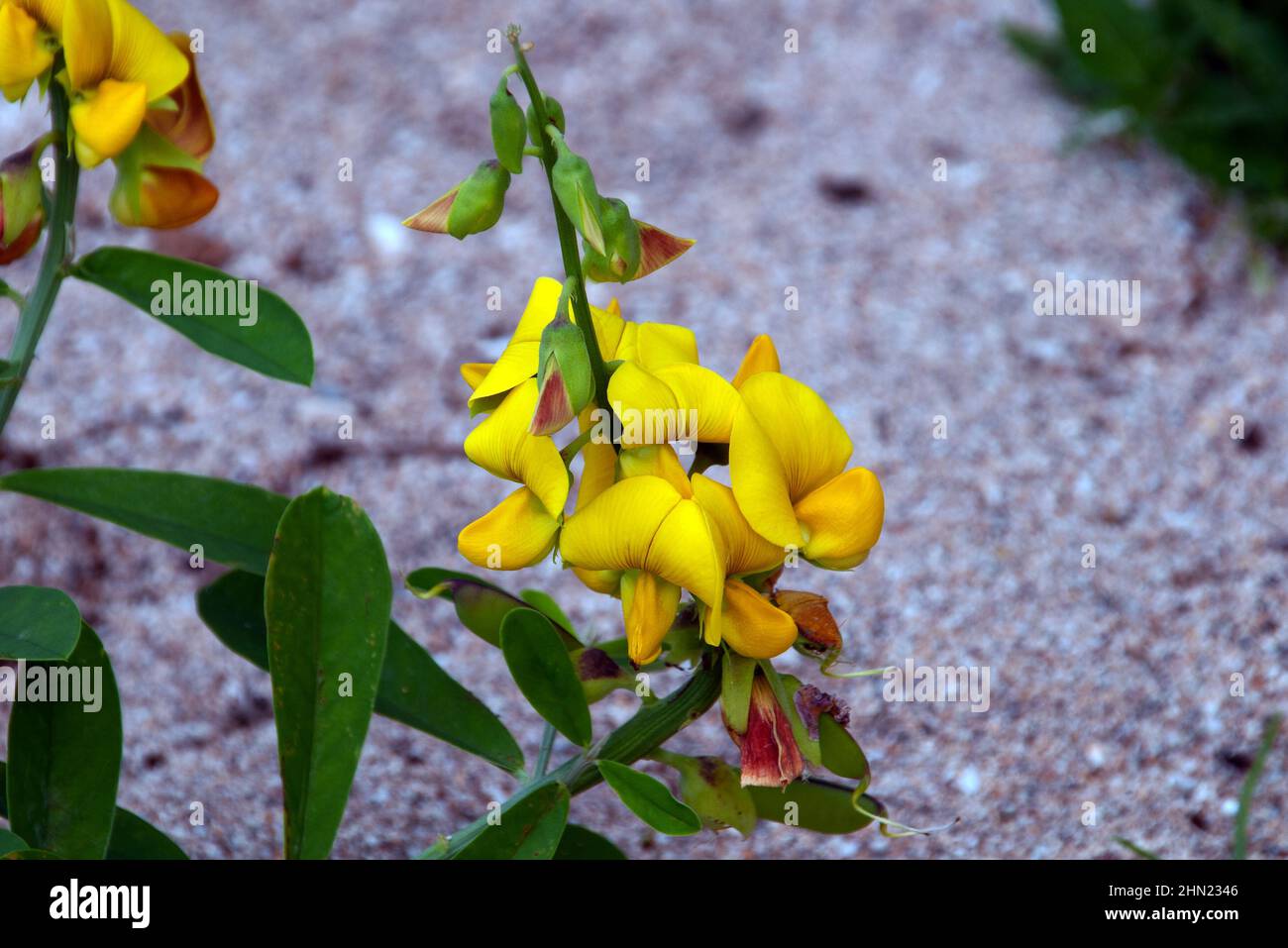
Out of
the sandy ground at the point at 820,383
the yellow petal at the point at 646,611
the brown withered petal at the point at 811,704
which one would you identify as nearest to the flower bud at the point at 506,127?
the yellow petal at the point at 646,611

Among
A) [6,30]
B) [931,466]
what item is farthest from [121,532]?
[931,466]

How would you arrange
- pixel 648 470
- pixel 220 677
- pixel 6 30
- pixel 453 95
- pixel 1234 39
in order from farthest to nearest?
pixel 453 95 < pixel 1234 39 < pixel 220 677 < pixel 6 30 < pixel 648 470

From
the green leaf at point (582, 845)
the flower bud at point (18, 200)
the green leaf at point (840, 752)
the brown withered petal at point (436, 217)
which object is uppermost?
the flower bud at point (18, 200)

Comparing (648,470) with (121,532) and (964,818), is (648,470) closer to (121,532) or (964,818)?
(964,818)

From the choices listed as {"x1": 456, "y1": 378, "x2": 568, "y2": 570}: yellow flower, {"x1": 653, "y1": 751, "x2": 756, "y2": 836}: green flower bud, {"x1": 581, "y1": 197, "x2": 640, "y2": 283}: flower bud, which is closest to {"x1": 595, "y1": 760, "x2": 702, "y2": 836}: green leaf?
{"x1": 653, "y1": 751, "x2": 756, "y2": 836}: green flower bud

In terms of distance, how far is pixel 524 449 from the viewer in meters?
0.69

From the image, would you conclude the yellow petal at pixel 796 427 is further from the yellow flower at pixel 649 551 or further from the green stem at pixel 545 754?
the green stem at pixel 545 754

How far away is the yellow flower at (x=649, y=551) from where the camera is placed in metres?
0.66

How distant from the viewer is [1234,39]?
1848 mm

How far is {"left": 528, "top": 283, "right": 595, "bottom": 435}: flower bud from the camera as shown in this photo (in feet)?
2.10

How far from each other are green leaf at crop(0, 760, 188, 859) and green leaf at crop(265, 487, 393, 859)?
15 centimetres

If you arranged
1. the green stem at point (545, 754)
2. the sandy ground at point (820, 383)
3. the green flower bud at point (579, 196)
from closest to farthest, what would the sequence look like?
the green flower bud at point (579, 196) → the green stem at point (545, 754) → the sandy ground at point (820, 383)

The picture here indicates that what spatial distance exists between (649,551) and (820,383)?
3.36ft

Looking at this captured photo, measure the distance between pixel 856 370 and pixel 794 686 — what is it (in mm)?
978
